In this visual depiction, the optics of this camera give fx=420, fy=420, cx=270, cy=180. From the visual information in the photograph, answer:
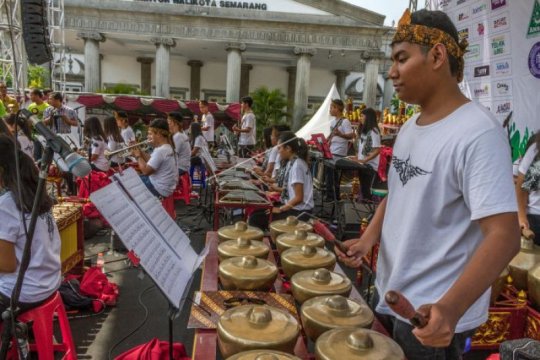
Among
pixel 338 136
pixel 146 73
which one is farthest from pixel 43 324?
pixel 146 73

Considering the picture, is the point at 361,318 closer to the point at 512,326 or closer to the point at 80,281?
the point at 512,326

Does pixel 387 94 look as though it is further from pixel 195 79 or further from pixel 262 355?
pixel 262 355

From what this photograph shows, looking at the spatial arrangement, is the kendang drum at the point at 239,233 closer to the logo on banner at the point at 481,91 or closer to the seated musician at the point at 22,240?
the seated musician at the point at 22,240

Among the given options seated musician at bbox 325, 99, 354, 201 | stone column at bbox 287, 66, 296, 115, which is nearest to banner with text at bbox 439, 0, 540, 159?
seated musician at bbox 325, 99, 354, 201

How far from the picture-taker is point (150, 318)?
3.53m

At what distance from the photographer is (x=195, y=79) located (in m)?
24.0

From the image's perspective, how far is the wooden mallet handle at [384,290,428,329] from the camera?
87 cm

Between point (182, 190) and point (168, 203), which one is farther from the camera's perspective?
point (182, 190)

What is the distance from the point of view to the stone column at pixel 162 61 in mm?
18500

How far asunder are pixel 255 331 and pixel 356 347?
0.32 m

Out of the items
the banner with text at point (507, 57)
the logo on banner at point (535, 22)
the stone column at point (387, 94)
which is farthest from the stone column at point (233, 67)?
the logo on banner at point (535, 22)

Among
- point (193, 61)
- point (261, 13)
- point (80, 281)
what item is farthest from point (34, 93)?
point (193, 61)

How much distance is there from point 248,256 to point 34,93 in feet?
24.5

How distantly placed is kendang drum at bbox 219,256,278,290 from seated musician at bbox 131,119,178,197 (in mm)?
3479
